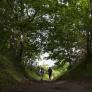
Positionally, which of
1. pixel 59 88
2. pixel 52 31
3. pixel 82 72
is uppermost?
pixel 52 31

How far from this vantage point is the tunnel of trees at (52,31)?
3500 cm


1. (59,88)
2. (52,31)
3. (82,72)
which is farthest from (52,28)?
(59,88)

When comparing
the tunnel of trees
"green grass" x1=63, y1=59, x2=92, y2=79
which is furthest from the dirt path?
the tunnel of trees

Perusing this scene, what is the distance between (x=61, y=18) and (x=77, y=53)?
594cm

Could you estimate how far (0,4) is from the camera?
63.8ft

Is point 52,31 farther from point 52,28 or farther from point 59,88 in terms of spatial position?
point 59,88

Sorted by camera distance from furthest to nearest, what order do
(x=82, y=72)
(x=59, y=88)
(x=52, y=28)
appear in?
(x=52, y=28)
(x=82, y=72)
(x=59, y=88)

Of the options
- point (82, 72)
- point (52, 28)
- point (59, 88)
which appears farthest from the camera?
point (52, 28)

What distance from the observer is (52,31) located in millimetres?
41344

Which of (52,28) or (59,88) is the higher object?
(52,28)

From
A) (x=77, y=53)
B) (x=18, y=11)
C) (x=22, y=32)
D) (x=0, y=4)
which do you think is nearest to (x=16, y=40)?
(x=22, y=32)

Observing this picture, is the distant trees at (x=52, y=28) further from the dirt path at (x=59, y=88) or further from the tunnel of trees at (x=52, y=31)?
the dirt path at (x=59, y=88)

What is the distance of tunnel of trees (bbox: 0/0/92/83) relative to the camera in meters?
35.0

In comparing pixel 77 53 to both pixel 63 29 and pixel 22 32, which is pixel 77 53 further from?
pixel 22 32
